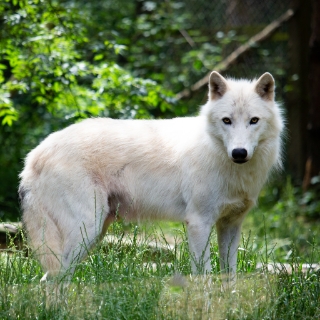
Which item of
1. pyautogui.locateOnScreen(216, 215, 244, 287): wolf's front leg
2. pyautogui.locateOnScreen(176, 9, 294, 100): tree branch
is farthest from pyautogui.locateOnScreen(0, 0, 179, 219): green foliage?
pyautogui.locateOnScreen(176, 9, 294, 100): tree branch

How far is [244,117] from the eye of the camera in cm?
399

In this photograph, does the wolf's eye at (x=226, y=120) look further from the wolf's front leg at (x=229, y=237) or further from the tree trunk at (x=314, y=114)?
the tree trunk at (x=314, y=114)

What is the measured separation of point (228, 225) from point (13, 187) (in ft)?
17.0

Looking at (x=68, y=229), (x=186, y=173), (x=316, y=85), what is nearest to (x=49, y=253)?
(x=68, y=229)

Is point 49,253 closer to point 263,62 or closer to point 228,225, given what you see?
point 228,225

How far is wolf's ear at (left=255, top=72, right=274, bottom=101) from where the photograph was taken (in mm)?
4168

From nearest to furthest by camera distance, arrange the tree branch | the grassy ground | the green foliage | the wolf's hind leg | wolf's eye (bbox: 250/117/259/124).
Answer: the grassy ground
wolf's eye (bbox: 250/117/259/124)
the wolf's hind leg
the green foliage
the tree branch

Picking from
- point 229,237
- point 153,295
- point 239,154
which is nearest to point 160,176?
point 229,237

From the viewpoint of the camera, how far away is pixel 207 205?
4145 mm

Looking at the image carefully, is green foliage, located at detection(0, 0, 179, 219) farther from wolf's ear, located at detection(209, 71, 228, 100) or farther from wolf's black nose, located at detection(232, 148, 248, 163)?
wolf's black nose, located at detection(232, 148, 248, 163)

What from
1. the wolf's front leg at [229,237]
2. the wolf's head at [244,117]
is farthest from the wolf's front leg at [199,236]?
the wolf's head at [244,117]

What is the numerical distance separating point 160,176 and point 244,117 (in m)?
0.86

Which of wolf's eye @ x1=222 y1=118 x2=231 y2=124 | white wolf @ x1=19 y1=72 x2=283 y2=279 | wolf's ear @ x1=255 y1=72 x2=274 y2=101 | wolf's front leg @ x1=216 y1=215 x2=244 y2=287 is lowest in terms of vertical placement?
wolf's front leg @ x1=216 y1=215 x2=244 y2=287

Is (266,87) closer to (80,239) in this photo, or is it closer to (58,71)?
(80,239)
